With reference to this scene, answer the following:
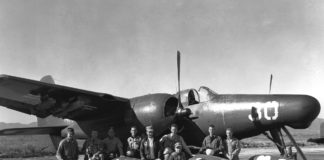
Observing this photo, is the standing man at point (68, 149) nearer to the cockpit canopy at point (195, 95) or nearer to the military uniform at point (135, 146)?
the military uniform at point (135, 146)

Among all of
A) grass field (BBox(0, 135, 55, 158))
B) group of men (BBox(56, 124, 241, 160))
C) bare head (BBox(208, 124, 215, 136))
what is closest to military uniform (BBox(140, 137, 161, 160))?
group of men (BBox(56, 124, 241, 160))

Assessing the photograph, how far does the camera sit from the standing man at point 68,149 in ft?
29.7

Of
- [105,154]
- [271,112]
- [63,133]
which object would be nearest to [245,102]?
[271,112]

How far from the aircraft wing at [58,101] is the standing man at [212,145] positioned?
260cm

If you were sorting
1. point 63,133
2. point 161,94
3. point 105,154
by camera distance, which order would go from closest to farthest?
point 105,154 → point 161,94 → point 63,133

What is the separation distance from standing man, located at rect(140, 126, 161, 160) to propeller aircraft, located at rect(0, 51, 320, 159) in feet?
3.00

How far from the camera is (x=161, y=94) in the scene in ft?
A: 34.3

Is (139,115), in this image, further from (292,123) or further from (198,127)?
(292,123)

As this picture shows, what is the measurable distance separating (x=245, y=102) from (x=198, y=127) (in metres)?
Answer: 1.53

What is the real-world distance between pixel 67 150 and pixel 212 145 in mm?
3559

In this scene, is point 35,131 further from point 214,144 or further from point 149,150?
point 214,144

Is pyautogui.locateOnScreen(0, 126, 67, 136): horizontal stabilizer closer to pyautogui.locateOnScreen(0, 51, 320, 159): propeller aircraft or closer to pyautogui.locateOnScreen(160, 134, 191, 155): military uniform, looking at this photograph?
pyautogui.locateOnScreen(0, 51, 320, 159): propeller aircraft

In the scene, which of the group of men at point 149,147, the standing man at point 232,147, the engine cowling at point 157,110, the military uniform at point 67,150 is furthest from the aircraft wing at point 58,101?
the standing man at point 232,147

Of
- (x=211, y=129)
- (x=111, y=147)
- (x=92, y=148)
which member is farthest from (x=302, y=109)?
(x=92, y=148)
